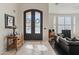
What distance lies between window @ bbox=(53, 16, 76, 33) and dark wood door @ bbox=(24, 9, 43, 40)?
297 cm

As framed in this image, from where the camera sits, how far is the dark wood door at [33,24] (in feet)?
26.5

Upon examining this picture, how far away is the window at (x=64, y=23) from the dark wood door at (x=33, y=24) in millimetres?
2975

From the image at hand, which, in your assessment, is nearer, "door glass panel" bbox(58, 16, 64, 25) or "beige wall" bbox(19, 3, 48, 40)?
"beige wall" bbox(19, 3, 48, 40)

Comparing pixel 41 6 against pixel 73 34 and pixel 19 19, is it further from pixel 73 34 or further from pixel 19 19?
pixel 73 34

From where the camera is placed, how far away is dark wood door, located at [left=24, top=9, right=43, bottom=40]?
8070mm

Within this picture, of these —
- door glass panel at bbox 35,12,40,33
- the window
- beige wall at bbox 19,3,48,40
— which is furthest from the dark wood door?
the window

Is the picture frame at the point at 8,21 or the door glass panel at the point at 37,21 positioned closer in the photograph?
the picture frame at the point at 8,21

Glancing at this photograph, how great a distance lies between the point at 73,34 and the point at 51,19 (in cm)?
205

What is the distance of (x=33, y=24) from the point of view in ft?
27.3

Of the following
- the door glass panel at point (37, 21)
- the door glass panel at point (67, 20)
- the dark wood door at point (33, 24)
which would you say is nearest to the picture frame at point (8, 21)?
the dark wood door at point (33, 24)

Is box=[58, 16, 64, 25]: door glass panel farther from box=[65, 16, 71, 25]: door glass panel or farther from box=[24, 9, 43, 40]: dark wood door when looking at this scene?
box=[24, 9, 43, 40]: dark wood door

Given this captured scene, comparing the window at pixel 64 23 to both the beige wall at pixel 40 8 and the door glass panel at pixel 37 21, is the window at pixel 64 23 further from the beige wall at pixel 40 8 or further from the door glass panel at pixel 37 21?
the door glass panel at pixel 37 21
